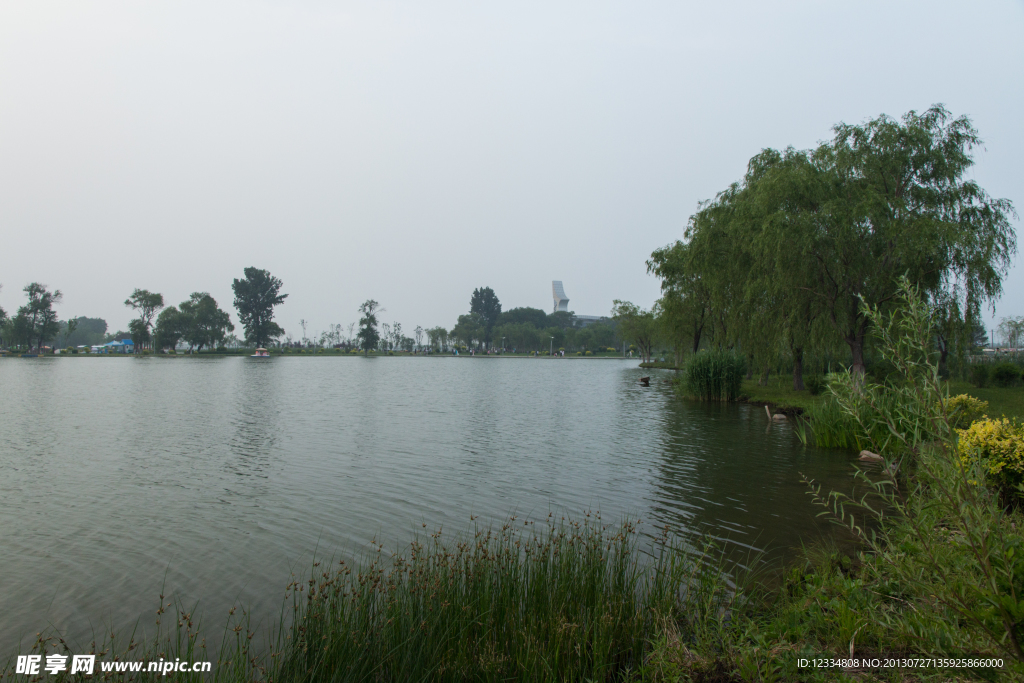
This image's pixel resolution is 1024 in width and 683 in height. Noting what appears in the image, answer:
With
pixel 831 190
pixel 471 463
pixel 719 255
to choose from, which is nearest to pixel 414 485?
pixel 471 463

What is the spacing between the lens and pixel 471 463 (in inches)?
496

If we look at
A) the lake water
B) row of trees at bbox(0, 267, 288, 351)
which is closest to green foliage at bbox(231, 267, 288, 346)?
row of trees at bbox(0, 267, 288, 351)

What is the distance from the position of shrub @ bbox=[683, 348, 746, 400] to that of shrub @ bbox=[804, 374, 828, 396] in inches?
121

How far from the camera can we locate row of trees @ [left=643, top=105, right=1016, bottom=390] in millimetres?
18641

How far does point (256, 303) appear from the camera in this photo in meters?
116

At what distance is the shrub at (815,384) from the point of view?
2443 centimetres

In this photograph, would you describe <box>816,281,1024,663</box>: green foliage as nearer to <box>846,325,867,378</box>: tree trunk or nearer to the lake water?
the lake water

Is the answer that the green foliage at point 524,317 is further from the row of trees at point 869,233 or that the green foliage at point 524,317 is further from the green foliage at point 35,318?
the row of trees at point 869,233

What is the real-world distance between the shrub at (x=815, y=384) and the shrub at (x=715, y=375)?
3064mm

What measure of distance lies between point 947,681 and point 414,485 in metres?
8.54

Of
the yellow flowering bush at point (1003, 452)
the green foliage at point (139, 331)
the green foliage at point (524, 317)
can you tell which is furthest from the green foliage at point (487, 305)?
the yellow flowering bush at point (1003, 452)

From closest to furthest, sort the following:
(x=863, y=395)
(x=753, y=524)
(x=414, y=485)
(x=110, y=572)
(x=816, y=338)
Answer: (x=863, y=395) → (x=110, y=572) → (x=753, y=524) → (x=414, y=485) → (x=816, y=338)

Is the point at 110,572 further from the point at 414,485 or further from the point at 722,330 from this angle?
the point at 722,330

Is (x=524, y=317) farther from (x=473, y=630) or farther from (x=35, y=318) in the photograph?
(x=473, y=630)
